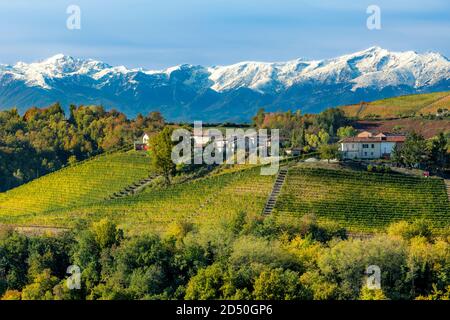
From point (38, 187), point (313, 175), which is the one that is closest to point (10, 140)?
point (38, 187)

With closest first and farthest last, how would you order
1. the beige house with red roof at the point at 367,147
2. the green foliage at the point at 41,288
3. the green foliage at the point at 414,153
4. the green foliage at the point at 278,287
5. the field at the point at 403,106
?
the green foliage at the point at 278,287
the green foliage at the point at 41,288
the green foliage at the point at 414,153
the beige house with red roof at the point at 367,147
the field at the point at 403,106

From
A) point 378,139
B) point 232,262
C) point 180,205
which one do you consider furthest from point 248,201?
point 232,262

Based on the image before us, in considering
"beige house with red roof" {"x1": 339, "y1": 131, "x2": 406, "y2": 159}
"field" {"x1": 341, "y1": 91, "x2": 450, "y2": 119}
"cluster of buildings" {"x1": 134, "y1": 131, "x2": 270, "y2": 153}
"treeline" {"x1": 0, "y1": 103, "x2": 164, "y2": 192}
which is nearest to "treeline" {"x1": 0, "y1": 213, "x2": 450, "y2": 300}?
"beige house with red roof" {"x1": 339, "y1": 131, "x2": 406, "y2": 159}

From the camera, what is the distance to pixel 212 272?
5131 cm

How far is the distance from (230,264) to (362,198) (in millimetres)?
28557

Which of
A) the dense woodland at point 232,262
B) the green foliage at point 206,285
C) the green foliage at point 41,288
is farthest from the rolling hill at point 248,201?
the green foliage at point 206,285

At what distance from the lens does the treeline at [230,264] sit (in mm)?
50406

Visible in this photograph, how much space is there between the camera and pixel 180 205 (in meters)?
82.9

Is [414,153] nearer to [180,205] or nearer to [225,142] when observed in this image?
[180,205]

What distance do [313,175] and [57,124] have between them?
67855 mm

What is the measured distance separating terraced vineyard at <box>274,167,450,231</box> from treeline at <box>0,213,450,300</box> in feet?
29.4

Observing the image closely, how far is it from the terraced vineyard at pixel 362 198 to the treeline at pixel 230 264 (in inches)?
353

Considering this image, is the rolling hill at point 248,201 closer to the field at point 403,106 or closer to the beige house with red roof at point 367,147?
the beige house with red roof at point 367,147
